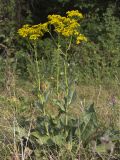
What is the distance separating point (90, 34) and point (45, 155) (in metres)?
5.77

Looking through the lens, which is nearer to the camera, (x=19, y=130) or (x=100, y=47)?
(x=19, y=130)

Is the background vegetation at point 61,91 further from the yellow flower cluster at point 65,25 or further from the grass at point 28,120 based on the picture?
the yellow flower cluster at point 65,25

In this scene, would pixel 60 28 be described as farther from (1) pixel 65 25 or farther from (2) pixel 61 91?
(2) pixel 61 91

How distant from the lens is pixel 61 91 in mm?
6945

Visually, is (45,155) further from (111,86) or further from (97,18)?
(97,18)

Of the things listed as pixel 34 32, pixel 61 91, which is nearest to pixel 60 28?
pixel 34 32

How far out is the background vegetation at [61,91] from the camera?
4348 mm

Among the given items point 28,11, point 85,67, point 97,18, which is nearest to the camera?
point 85,67

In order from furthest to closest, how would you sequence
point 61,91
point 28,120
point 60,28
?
point 61,91
point 28,120
point 60,28

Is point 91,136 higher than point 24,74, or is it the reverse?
point 91,136

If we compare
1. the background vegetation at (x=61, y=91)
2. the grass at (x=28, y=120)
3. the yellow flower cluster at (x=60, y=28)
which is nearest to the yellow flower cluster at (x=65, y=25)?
the yellow flower cluster at (x=60, y=28)

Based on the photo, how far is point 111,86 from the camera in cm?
808

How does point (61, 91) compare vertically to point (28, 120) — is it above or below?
below

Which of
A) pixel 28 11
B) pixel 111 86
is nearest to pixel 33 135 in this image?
pixel 111 86
